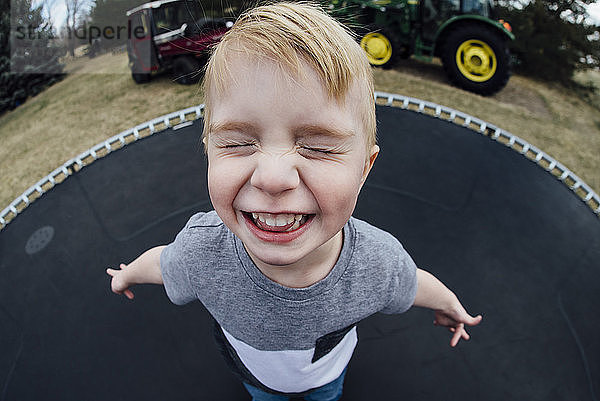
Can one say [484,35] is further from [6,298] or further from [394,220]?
[6,298]

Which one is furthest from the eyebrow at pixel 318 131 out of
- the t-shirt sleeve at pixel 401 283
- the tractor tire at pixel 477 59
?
the tractor tire at pixel 477 59

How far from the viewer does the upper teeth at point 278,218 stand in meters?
0.54

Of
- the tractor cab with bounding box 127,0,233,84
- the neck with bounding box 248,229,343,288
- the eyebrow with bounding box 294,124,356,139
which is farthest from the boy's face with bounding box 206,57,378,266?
the tractor cab with bounding box 127,0,233,84

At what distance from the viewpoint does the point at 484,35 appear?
11.7 ft

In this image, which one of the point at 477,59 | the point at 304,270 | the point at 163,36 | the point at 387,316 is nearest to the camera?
the point at 304,270

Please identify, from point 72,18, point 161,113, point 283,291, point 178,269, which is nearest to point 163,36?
point 161,113

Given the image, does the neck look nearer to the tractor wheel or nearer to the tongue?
the tongue

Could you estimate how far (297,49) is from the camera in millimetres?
484

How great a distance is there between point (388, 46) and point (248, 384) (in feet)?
13.0

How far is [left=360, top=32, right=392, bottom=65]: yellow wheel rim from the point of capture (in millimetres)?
4192

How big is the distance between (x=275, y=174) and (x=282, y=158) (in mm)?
24

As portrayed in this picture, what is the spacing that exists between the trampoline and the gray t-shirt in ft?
1.93

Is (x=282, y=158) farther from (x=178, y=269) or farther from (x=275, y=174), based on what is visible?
(x=178, y=269)

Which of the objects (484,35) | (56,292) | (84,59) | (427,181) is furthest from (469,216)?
(84,59)
